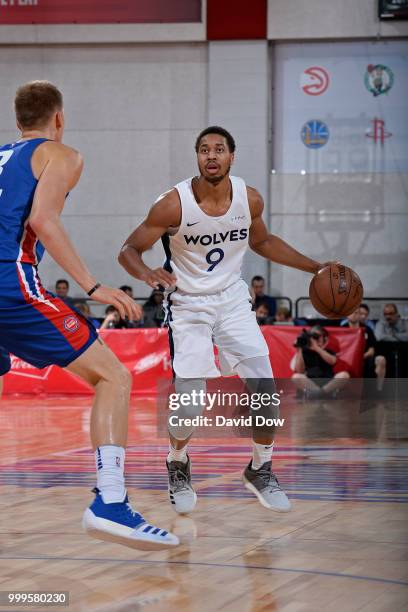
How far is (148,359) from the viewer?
1182 centimetres

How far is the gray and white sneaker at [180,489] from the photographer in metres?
4.86

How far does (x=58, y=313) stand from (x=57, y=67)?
509 inches

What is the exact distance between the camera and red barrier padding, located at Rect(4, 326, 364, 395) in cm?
1120

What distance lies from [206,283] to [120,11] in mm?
11268

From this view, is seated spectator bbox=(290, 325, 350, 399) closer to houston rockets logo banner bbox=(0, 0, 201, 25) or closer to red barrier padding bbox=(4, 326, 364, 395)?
red barrier padding bbox=(4, 326, 364, 395)

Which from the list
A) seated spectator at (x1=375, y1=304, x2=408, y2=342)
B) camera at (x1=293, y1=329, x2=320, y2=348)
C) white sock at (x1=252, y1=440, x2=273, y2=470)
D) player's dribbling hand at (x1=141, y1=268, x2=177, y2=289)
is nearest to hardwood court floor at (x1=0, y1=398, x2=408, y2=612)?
white sock at (x1=252, y1=440, x2=273, y2=470)

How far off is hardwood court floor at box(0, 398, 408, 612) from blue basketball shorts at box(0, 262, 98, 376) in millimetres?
814

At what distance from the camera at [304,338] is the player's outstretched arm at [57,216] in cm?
737

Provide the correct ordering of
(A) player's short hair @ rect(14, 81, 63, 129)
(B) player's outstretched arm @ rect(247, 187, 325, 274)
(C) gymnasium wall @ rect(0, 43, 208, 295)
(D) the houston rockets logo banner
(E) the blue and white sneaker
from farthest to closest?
(C) gymnasium wall @ rect(0, 43, 208, 295), (D) the houston rockets logo banner, (B) player's outstretched arm @ rect(247, 187, 325, 274), (A) player's short hair @ rect(14, 81, 63, 129), (E) the blue and white sneaker

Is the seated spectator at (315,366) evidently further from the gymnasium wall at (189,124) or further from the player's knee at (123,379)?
the player's knee at (123,379)

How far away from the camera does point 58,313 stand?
3.58 meters

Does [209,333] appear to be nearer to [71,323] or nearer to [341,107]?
[71,323]

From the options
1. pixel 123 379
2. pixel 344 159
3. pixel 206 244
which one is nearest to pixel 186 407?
pixel 206 244

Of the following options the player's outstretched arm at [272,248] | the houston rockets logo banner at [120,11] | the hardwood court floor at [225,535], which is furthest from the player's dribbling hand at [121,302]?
the houston rockets logo banner at [120,11]
